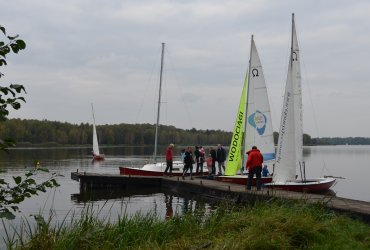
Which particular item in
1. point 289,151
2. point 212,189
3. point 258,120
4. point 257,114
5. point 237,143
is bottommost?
point 212,189

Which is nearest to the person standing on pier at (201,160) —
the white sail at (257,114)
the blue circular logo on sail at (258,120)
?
the white sail at (257,114)

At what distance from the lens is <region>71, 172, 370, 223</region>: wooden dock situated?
13008 millimetres

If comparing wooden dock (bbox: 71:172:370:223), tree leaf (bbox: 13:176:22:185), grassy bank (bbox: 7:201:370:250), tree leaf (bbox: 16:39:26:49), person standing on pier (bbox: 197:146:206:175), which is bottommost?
wooden dock (bbox: 71:172:370:223)

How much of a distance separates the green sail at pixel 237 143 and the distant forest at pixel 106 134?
8436cm

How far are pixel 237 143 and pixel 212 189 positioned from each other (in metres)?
4.97

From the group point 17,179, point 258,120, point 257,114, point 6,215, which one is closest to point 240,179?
point 258,120

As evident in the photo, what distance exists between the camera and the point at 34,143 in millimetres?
106750

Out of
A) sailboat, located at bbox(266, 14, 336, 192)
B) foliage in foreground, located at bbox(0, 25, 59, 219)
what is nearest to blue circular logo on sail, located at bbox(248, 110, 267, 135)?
sailboat, located at bbox(266, 14, 336, 192)

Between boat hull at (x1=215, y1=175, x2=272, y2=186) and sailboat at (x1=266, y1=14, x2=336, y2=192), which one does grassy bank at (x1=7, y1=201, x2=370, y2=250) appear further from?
boat hull at (x1=215, y1=175, x2=272, y2=186)

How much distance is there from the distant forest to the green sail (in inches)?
3321

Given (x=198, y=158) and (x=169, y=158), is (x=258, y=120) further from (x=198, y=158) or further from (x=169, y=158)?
(x=169, y=158)

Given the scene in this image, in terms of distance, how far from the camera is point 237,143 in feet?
79.7

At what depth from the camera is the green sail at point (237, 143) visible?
78.8 ft

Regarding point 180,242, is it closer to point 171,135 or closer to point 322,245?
point 322,245
